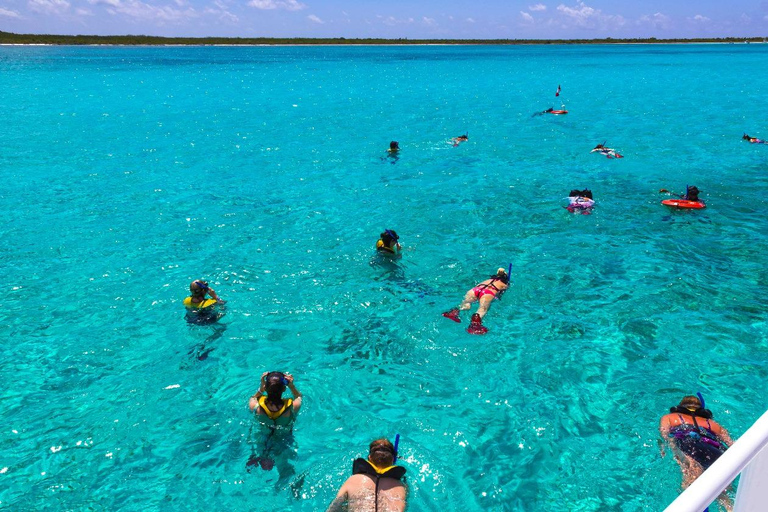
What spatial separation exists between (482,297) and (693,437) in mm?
4439

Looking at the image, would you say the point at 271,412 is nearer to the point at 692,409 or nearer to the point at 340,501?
the point at 340,501

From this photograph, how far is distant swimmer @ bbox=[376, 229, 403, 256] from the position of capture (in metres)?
Result: 11.6

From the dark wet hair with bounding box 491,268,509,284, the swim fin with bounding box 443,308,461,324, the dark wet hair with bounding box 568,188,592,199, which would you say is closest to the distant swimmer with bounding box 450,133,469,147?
the dark wet hair with bounding box 568,188,592,199

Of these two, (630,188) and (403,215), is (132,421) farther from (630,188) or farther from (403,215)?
(630,188)

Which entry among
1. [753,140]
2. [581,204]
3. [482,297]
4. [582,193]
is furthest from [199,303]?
[753,140]

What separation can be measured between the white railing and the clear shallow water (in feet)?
15.7

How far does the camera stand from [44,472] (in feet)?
21.1

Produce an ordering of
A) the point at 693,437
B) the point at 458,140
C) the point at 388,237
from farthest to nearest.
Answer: the point at 458,140, the point at 388,237, the point at 693,437

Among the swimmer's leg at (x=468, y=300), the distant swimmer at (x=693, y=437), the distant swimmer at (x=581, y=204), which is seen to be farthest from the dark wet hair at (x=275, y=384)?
the distant swimmer at (x=581, y=204)

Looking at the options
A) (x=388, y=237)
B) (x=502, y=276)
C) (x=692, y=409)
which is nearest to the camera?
(x=692, y=409)

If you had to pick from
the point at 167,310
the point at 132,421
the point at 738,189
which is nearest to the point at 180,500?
the point at 132,421

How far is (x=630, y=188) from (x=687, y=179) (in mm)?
2790

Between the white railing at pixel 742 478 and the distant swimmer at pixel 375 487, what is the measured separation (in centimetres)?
402

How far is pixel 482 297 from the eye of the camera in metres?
9.92
